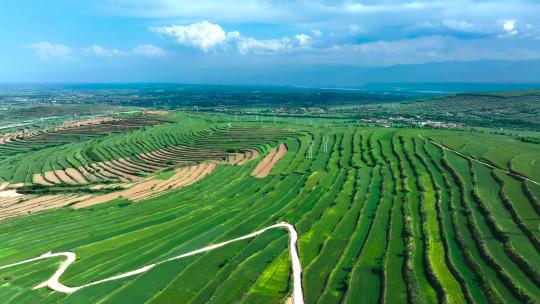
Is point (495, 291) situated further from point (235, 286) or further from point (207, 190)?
point (207, 190)

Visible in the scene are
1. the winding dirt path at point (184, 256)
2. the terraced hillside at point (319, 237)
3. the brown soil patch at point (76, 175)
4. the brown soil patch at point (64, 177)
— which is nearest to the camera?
the terraced hillside at point (319, 237)

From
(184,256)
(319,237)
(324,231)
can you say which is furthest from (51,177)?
(319,237)

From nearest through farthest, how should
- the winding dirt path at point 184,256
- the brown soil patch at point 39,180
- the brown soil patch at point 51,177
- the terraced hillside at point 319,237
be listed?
1. the terraced hillside at point 319,237
2. the winding dirt path at point 184,256
3. the brown soil patch at point 39,180
4. the brown soil patch at point 51,177

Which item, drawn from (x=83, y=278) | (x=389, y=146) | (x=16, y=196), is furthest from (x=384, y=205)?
(x=16, y=196)

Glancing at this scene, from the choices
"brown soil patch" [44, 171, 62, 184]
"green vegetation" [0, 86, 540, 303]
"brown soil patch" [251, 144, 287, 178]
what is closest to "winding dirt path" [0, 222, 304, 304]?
"green vegetation" [0, 86, 540, 303]

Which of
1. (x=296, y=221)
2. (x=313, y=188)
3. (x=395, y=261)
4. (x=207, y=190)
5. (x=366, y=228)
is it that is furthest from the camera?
(x=207, y=190)

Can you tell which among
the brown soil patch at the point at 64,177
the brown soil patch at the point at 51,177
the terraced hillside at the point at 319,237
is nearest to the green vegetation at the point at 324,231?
the terraced hillside at the point at 319,237

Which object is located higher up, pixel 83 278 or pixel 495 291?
pixel 495 291

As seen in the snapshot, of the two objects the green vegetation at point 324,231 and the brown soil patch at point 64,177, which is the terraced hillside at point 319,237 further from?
the brown soil patch at point 64,177

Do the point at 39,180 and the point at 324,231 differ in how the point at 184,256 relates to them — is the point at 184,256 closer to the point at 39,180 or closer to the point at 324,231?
the point at 324,231
